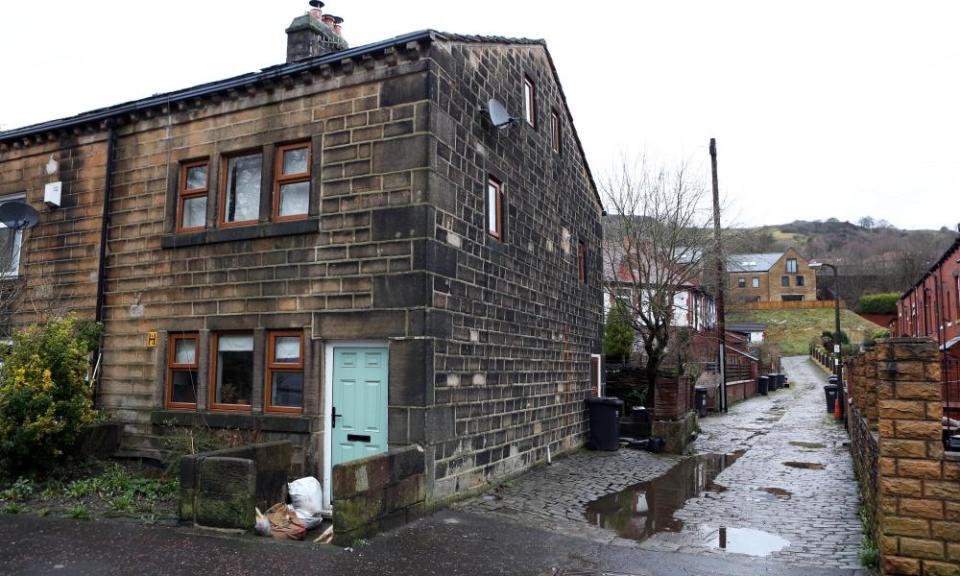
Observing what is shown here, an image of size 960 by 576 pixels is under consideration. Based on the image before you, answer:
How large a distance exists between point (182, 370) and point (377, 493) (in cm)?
522

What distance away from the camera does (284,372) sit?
10.1 metres

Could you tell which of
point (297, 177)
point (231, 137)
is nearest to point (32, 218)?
point (231, 137)

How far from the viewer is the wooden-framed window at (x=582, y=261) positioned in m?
16.1

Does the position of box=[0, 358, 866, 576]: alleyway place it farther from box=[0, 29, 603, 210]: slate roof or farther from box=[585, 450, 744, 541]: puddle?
box=[0, 29, 603, 210]: slate roof

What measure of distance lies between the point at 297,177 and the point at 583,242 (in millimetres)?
8322

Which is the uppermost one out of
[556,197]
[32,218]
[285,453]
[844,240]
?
[844,240]

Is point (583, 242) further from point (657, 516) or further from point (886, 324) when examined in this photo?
point (886, 324)

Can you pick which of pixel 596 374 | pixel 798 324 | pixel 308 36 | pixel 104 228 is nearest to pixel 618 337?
pixel 596 374

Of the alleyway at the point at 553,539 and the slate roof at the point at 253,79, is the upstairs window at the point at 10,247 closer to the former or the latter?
the slate roof at the point at 253,79

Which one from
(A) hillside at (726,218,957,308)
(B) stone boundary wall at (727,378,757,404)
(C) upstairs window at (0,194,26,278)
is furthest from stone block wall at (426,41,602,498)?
(A) hillside at (726,218,957,308)

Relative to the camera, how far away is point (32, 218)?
1245 cm

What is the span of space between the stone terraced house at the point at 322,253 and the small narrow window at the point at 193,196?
0.11 ft

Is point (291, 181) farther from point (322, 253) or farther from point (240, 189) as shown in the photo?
point (322, 253)

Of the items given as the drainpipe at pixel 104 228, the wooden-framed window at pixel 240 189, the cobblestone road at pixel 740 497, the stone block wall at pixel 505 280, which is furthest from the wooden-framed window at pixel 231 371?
the cobblestone road at pixel 740 497
